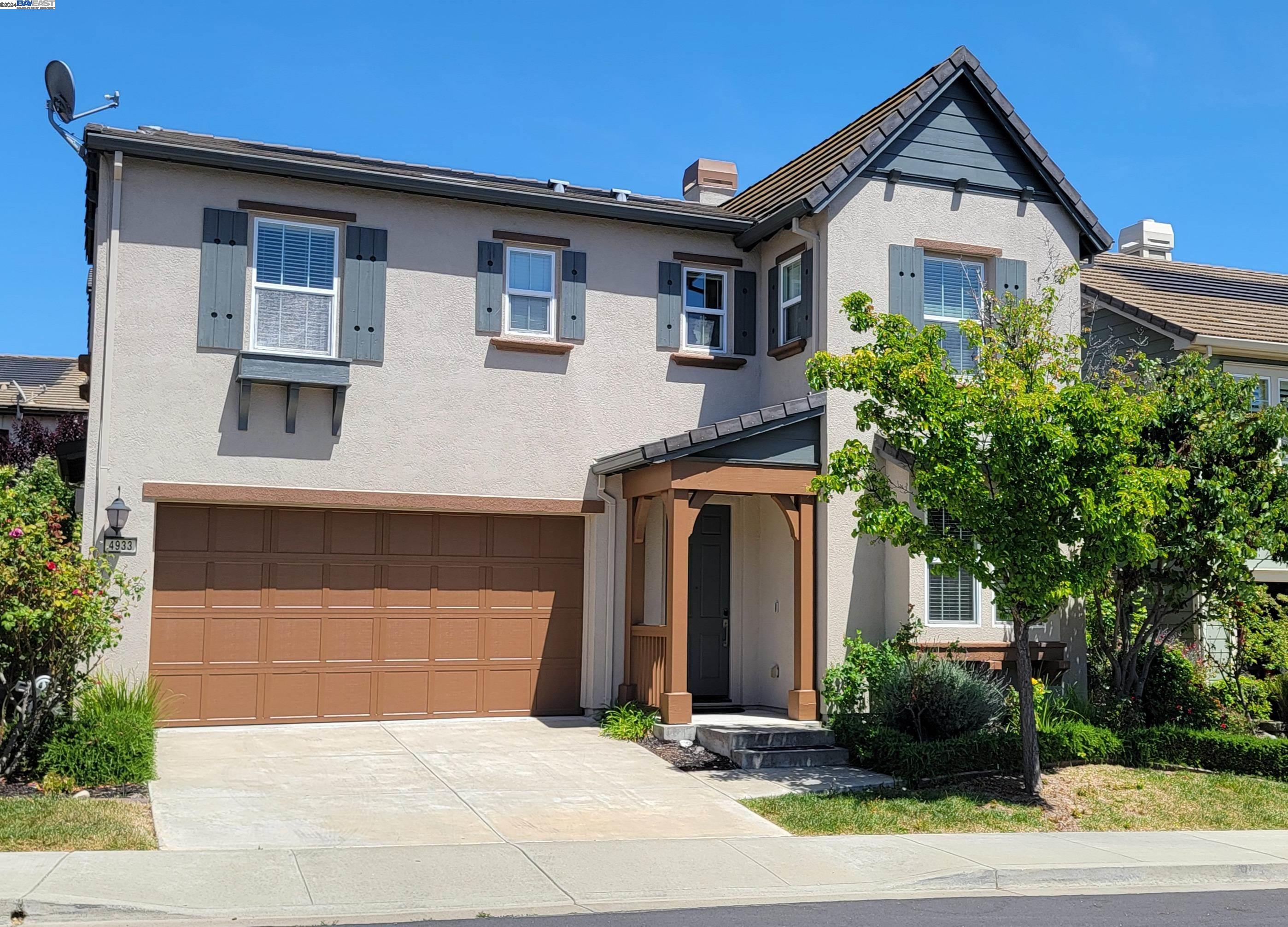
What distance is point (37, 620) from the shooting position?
1020 centimetres

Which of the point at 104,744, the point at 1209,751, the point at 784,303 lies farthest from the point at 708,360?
the point at 104,744

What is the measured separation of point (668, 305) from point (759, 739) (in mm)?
5604

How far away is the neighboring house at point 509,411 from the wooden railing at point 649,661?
0.14ft

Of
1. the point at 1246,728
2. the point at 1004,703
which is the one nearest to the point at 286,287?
the point at 1004,703

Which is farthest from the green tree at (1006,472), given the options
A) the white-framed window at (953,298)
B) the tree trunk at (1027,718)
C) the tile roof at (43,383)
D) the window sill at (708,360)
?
the tile roof at (43,383)

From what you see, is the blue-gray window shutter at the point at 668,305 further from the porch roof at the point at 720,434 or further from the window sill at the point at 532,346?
the porch roof at the point at 720,434

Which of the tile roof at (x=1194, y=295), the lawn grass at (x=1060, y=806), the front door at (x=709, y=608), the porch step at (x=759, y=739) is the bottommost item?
the lawn grass at (x=1060, y=806)

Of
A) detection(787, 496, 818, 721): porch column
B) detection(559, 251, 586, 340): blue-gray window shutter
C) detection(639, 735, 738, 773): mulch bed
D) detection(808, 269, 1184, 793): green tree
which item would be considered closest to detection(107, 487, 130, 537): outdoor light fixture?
detection(559, 251, 586, 340): blue-gray window shutter

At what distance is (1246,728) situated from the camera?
14.7 meters

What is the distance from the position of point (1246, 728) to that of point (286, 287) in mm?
12250

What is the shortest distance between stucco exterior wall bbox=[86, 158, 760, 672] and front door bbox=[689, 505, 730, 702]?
1.29 m

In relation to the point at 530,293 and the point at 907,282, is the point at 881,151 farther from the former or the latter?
the point at 530,293

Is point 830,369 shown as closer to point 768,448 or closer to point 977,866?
point 768,448

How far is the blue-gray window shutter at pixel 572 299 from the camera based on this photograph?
15031 mm
